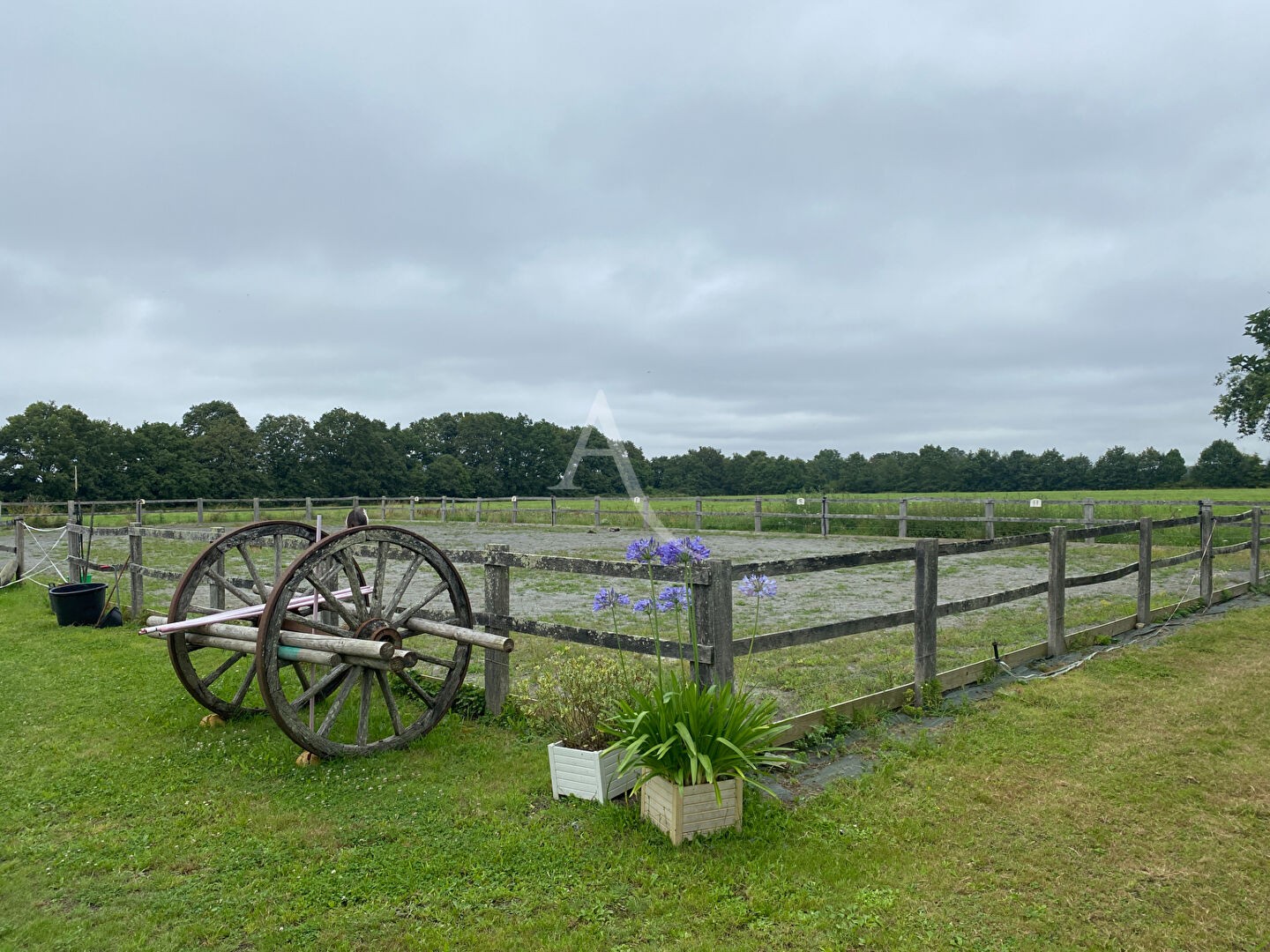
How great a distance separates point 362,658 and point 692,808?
6.71 feet

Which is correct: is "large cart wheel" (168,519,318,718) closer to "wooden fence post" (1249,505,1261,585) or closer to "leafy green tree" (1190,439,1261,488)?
"wooden fence post" (1249,505,1261,585)

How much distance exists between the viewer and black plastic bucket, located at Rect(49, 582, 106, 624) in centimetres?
844

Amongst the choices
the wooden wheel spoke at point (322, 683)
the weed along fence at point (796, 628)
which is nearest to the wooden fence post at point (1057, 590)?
the weed along fence at point (796, 628)

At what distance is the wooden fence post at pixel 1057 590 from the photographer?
6516mm

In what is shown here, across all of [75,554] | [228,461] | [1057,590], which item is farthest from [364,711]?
[228,461]

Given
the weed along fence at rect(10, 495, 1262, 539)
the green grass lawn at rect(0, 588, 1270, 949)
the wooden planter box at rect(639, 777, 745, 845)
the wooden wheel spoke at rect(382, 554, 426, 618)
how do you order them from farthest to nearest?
the weed along fence at rect(10, 495, 1262, 539) < the wooden wheel spoke at rect(382, 554, 426, 618) < the wooden planter box at rect(639, 777, 745, 845) < the green grass lawn at rect(0, 588, 1270, 949)

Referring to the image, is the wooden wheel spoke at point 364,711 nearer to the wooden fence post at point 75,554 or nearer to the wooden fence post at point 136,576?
the wooden fence post at point 136,576

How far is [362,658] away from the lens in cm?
426

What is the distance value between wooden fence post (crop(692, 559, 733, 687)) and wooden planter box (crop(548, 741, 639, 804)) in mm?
621

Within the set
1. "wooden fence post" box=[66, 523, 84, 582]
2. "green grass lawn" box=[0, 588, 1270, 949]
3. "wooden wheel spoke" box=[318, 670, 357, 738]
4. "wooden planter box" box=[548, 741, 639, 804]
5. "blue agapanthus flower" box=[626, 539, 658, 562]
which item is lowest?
"green grass lawn" box=[0, 588, 1270, 949]

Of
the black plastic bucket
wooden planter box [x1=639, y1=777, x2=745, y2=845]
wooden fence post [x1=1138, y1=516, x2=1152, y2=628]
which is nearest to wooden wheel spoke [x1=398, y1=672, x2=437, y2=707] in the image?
wooden planter box [x1=639, y1=777, x2=745, y2=845]

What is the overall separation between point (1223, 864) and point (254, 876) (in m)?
3.99

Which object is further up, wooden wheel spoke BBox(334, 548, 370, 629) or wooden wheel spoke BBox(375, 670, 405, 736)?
wooden wheel spoke BBox(334, 548, 370, 629)

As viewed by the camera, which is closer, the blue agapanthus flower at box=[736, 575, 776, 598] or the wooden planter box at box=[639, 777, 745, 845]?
the wooden planter box at box=[639, 777, 745, 845]
